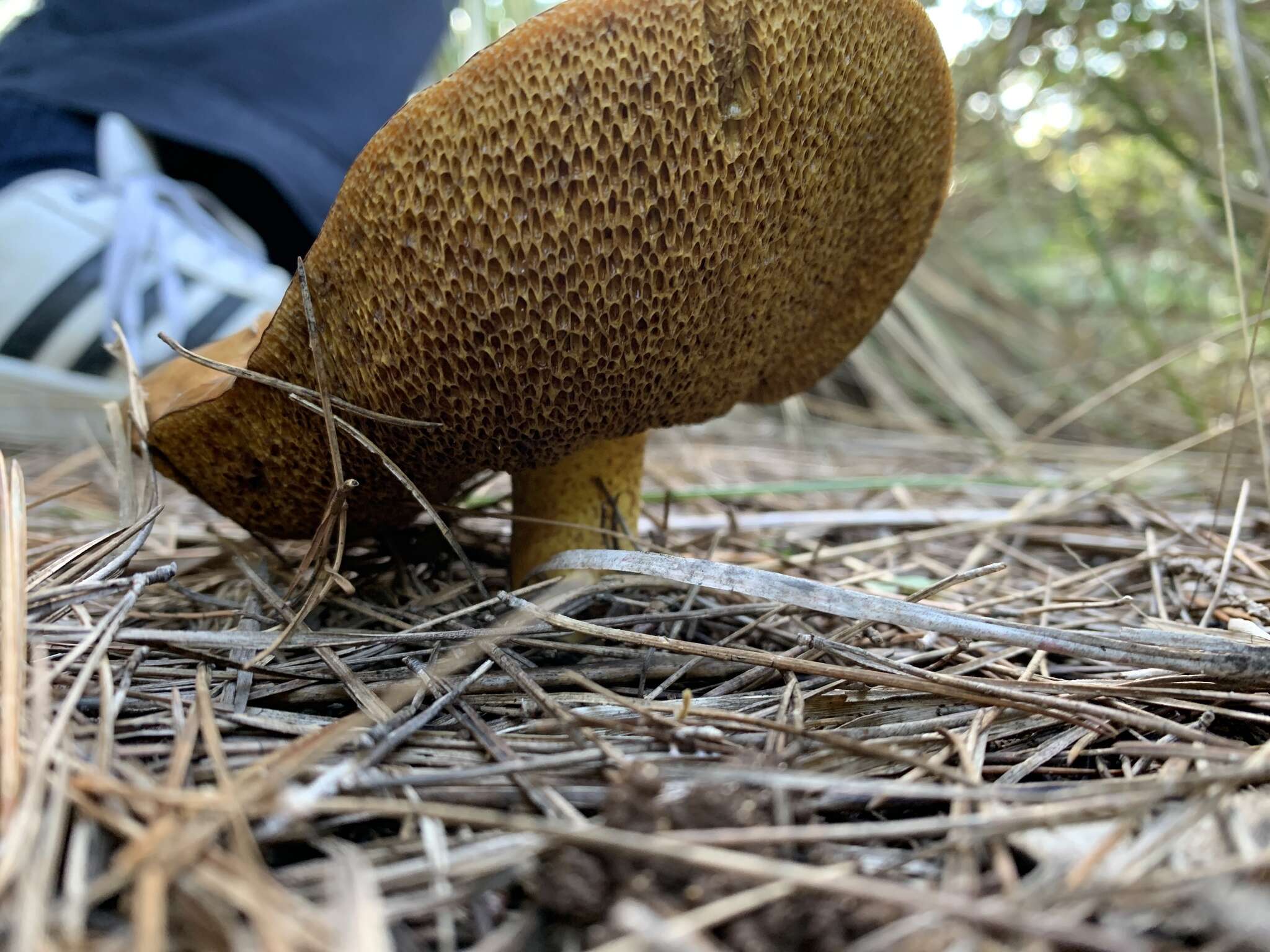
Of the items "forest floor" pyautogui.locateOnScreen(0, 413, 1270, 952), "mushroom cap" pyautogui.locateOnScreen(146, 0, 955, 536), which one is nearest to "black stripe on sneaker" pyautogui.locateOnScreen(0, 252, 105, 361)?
"forest floor" pyautogui.locateOnScreen(0, 413, 1270, 952)

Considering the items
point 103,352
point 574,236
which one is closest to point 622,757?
point 574,236

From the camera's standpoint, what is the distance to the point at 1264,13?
2033 mm

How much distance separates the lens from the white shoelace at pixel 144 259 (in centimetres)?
191

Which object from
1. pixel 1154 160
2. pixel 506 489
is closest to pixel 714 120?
pixel 506 489

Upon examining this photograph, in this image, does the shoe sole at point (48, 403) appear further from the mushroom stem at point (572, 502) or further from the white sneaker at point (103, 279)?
the mushroom stem at point (572, 502)

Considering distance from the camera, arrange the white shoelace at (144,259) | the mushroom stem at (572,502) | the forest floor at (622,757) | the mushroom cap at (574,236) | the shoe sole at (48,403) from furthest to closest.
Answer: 1. the shoe sole at (48,403)
2. the white shoelace at (144,259)
3. the mushroom stem at (572,502)
4. the mushroom cap at (574,236)
5. the forest floor at (622,757)

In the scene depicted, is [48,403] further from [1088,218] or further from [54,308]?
[1088,218]

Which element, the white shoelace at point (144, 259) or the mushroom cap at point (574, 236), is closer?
the mushroom cap at point (574, 236)

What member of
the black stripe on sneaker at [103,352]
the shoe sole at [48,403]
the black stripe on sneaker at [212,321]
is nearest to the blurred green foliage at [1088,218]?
the black stripe on sneaker at [212,321]

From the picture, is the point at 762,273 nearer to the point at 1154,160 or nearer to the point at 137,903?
the point at 137,903

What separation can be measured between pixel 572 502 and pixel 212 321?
1.33 meters

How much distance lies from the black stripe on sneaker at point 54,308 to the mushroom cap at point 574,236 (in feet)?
3.98

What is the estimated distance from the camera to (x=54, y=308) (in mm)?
1978

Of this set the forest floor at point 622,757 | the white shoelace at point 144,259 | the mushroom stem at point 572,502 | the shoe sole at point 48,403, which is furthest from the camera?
the shoe sole at point 48,403
